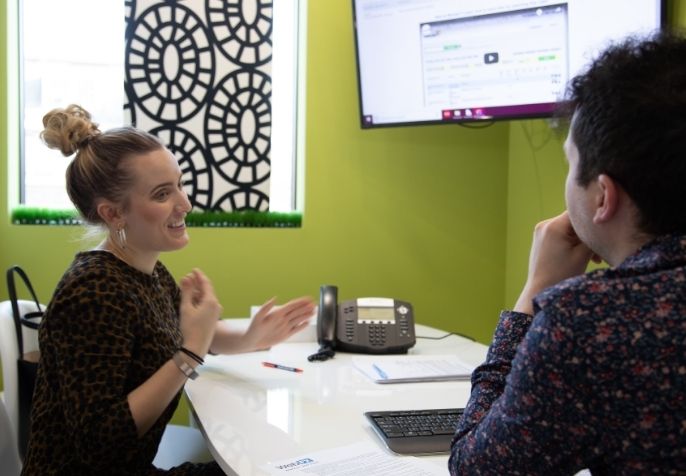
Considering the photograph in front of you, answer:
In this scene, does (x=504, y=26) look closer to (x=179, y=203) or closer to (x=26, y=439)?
(x=179, y=203)

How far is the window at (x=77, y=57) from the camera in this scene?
95.4 inches

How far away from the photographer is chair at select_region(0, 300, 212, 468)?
1.56 meters

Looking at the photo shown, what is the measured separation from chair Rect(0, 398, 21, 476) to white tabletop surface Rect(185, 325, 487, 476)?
1.30 ft

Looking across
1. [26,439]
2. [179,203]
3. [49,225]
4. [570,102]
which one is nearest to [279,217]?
[49,225]

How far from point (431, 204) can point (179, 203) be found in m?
1.37

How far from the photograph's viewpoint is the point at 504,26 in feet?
6.73

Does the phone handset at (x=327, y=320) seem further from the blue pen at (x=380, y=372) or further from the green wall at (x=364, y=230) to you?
the green wall at (x=364, y=230)

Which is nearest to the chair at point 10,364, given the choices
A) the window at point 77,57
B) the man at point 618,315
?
the window at point 77,57

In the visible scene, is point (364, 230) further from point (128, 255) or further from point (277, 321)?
point (128, 255)

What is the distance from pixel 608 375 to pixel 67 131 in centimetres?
127

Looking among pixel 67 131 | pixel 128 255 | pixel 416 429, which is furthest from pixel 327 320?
pixel 67 131

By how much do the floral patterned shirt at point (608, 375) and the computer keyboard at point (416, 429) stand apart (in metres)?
0.42

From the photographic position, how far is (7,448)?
1.46 m

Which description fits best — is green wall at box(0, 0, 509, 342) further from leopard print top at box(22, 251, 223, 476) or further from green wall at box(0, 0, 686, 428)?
leopard print top at box(22, 251, 223, 476)
